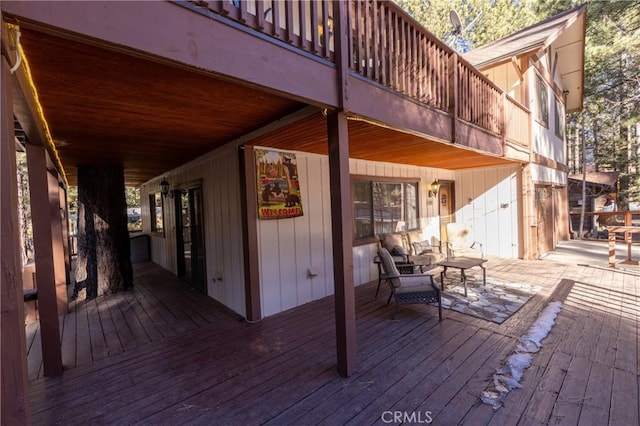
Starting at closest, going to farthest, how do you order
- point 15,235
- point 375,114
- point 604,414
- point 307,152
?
point 15,235
point 604,414
point 375,114
point 307,152

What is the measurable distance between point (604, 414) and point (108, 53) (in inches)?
156

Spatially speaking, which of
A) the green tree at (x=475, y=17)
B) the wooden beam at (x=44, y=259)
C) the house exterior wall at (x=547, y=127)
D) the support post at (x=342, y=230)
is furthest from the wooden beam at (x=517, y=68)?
the wooden beam at (x=44, y=259)

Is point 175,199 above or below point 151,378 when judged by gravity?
above

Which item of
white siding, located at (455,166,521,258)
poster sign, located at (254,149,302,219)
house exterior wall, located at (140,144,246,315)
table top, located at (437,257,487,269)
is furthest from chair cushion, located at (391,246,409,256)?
white siding, located at (455,166,521,258)

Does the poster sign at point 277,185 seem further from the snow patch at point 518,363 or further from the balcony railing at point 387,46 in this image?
the snow patch at point 518,363

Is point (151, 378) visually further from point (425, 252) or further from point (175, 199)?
point (425, 252)

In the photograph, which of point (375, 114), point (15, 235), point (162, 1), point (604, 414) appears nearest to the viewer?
point (15, 235)

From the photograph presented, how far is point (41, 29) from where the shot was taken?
1.26m

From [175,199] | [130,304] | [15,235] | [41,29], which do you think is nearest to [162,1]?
[41,29]

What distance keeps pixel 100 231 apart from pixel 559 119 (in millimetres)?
13383

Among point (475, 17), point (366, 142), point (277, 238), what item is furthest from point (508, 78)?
point (475, 17)

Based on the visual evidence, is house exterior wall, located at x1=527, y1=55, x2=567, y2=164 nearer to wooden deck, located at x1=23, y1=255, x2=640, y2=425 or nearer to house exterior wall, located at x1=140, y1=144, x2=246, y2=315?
wooden deck, located at x1=23, y1=255, x2=640, y2=425

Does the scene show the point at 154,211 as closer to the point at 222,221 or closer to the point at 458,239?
the point at 222,221

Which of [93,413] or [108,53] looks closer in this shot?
[108,53]
